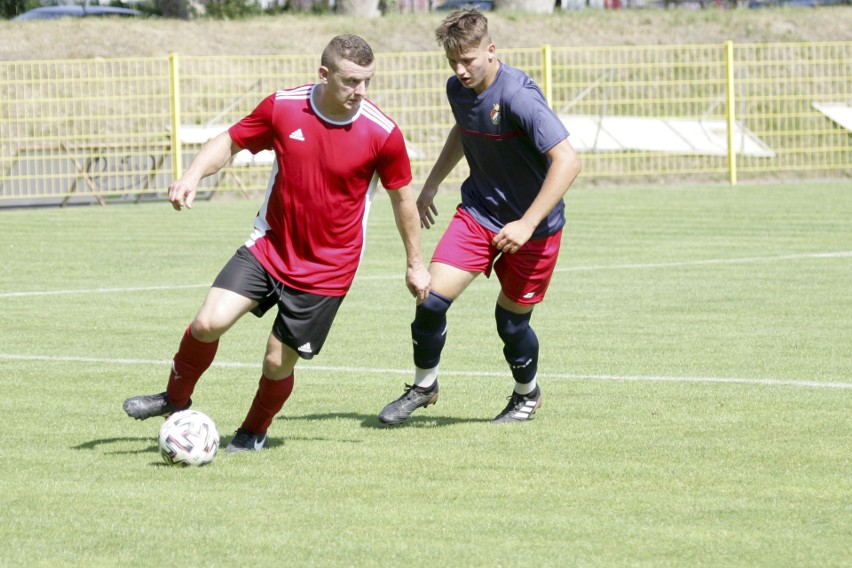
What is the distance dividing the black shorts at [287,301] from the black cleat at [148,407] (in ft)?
1.96

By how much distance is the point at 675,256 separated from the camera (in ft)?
53.3

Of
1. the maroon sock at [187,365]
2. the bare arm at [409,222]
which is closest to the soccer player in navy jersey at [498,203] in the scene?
the bare arm at [409,222]

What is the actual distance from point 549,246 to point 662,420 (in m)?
1.04

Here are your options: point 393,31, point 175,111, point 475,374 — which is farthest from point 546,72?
point 475,374

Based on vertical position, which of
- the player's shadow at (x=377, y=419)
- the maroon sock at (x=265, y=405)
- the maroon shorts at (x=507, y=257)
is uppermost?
the maroon shorts at (x=507, y=257)

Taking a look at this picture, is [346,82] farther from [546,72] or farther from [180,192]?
[546,72]

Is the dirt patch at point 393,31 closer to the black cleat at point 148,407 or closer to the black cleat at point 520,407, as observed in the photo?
the black cleat at point 520,407

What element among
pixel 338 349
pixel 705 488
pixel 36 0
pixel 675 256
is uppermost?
pixel 705 488

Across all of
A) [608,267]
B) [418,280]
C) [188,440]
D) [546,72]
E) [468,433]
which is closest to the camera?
[188,440]

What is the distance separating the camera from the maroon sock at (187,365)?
7148mm

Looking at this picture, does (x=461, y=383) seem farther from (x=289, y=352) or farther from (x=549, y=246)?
(x=289, y=352)

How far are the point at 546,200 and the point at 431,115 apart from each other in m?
19.9

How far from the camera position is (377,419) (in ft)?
26.5

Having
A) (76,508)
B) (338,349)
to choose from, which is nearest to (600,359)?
(338,349)
